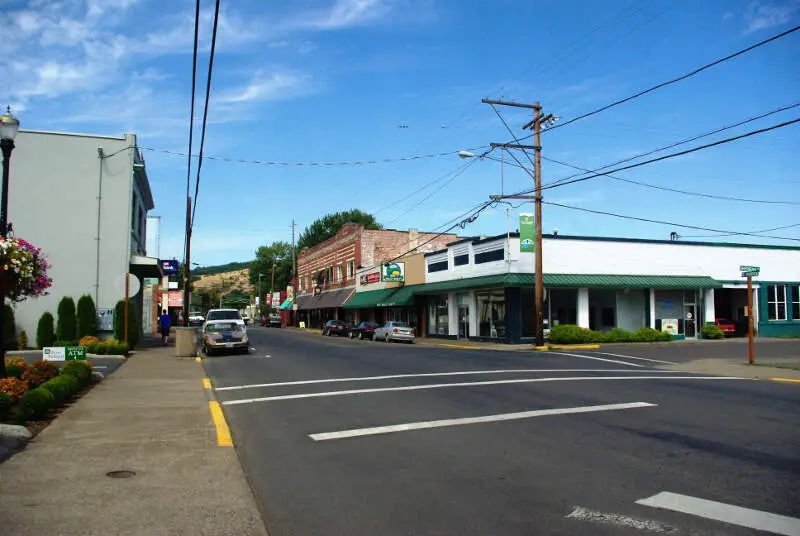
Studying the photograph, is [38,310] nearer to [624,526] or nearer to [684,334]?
[624,526]

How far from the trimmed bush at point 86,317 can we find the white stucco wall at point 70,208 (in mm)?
1081

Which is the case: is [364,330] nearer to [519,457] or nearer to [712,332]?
[712,332]

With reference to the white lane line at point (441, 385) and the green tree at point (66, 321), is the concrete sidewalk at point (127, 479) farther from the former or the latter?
the green tree at point (66, 321)

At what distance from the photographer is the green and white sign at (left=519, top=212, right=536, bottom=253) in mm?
31859

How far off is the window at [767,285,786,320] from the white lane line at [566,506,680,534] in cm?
4066

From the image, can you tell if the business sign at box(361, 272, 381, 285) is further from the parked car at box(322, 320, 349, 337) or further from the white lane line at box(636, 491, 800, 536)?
the white lane line at box(636, 491, 800, 536)

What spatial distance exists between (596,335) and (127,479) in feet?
96.3

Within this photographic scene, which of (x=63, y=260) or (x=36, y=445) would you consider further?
(x=63, y=260)

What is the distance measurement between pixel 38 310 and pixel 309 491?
26112 millimetres

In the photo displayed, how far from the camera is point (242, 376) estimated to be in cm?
1725

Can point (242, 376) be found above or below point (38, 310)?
below

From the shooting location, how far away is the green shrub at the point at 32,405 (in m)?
8.92

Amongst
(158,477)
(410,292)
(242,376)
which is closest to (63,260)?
(242,376)

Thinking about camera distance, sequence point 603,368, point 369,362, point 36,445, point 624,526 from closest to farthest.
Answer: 1. point 624,526
2. point 36,445
3. point 603,368
4. point 369,362
